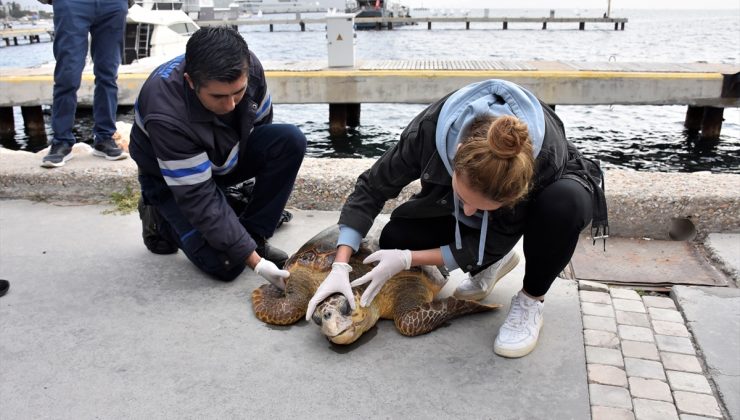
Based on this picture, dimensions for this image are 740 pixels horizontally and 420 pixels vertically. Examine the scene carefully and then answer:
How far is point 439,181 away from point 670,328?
126 cm

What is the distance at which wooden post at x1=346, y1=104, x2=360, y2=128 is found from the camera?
12.7 metres

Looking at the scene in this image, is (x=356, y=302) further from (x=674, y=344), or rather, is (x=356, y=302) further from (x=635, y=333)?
(x=674, y=344)

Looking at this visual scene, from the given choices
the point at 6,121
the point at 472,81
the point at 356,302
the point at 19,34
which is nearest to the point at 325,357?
the point at 356,302

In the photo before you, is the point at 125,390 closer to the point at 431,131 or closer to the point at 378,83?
the point at 431,131

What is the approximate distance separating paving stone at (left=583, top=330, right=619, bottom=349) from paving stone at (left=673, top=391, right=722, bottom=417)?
0.33m

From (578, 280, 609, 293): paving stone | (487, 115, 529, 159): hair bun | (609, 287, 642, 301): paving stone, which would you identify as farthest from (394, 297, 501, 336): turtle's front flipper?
(487, 115, 529, 159): hair bun

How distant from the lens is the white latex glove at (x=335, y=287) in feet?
7.93

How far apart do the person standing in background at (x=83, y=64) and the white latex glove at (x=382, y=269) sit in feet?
8.87

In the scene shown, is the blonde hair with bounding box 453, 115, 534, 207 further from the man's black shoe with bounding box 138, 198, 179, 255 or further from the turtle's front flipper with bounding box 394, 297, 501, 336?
the man's black shoe with bounding box 138, 198, 179, 255

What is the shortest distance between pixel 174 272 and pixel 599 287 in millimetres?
2189

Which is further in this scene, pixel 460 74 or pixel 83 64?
pixel 460 74

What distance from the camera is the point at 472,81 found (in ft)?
32.9

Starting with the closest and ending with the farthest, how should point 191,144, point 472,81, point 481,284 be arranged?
point 191,144 → point 481,284 → point 472,81

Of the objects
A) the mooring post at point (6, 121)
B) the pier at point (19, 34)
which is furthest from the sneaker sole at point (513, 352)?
the pier at point (19, 34)
